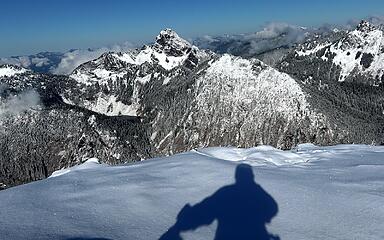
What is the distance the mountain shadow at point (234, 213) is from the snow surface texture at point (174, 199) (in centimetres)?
36

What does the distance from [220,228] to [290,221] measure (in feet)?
9.89

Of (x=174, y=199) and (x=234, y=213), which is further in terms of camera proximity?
(x=174, y=199)

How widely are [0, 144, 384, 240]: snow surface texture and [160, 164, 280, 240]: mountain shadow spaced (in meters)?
0.36

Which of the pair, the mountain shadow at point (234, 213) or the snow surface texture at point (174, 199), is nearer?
the snow surface texture at point (174, 199)

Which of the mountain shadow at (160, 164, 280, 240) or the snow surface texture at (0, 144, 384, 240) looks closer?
the snow surface texture at (0, 144, 384, 240)

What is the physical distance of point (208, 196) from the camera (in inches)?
774

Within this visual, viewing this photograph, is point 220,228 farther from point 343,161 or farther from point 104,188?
point 343,161

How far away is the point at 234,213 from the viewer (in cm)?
1805

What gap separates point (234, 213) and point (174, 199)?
2.96 m

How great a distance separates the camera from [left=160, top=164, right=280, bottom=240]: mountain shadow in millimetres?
16266

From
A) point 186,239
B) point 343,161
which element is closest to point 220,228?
point 186,239

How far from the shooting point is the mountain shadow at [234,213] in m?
16.3

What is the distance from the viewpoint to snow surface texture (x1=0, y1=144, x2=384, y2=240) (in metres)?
16.0

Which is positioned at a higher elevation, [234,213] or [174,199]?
[174,199]
